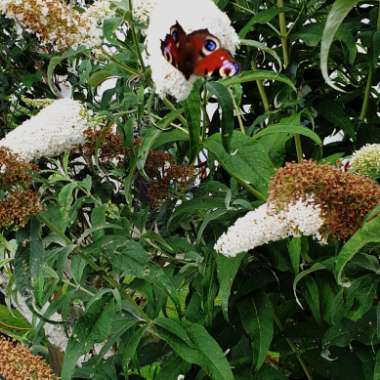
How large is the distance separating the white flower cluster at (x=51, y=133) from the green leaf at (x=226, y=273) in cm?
38

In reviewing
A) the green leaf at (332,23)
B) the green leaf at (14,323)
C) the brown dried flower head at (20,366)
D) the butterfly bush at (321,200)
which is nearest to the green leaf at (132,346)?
the brown dried flower head at (20,366)

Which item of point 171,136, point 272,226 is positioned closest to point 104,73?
point 171,136

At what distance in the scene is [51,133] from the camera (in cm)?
158

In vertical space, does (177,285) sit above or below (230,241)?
below

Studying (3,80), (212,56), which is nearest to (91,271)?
(212,56)

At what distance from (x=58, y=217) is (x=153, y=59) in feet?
1.31

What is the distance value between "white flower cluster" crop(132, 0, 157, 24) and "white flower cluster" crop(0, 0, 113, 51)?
0.17 metres

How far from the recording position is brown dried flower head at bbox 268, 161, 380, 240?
3.64 feet

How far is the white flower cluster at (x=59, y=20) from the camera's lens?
160 cm

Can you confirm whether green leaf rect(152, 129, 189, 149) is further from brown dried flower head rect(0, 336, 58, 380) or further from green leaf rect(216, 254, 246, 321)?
brown dried flower head rect(0, 336, 58, 380)

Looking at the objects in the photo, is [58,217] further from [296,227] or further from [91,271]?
[296,227]

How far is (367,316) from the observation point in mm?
1538

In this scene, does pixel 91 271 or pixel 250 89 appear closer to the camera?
pixel 91 271

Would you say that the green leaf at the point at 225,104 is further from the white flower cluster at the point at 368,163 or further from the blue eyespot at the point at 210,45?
the white flower cluster at the point at 368,163
